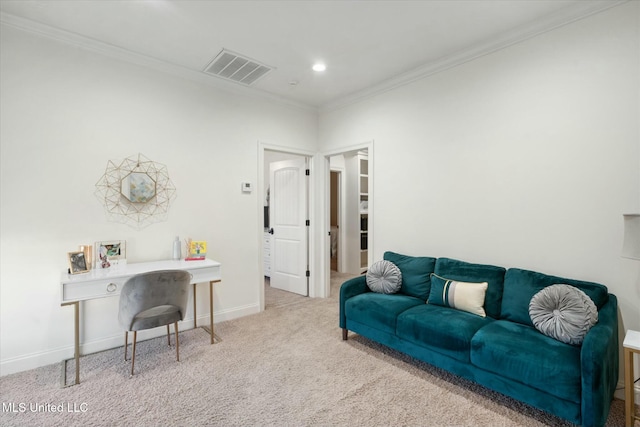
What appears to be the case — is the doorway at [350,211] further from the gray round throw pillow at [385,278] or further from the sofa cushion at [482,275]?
the sofa cushion at [482,275]

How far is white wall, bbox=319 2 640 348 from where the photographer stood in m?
2.25

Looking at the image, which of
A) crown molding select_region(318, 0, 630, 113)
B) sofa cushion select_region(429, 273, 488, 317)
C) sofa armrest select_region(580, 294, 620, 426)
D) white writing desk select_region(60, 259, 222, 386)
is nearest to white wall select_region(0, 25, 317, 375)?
white writing desk select_region(60, 259, 222, 386)

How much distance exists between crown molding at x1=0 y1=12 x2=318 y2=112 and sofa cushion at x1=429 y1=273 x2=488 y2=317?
9.86 ft

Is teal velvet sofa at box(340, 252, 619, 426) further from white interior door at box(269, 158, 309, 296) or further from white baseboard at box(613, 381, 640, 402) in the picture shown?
white interior door at box(269, 158, 309, 296)

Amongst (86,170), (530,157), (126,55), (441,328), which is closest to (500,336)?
(441,328)

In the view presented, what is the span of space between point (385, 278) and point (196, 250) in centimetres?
197

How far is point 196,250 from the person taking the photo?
11.0 ft

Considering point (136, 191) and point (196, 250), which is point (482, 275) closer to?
point (196, 250)

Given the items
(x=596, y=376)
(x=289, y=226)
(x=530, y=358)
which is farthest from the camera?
(x=289, y=226)

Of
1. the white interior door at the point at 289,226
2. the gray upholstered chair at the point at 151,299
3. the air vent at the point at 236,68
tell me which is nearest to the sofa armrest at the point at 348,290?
the gray upholstered chair at the point at 151,299

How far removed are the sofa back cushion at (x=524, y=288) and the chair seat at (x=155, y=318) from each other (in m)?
2.66

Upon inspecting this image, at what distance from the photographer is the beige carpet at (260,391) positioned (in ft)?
6.56

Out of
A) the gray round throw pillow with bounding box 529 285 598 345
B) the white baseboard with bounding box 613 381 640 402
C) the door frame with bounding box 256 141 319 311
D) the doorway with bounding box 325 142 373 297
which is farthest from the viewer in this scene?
the doorway with bounding box 325 142 373 297

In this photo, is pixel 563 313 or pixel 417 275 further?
pixel 417 275
